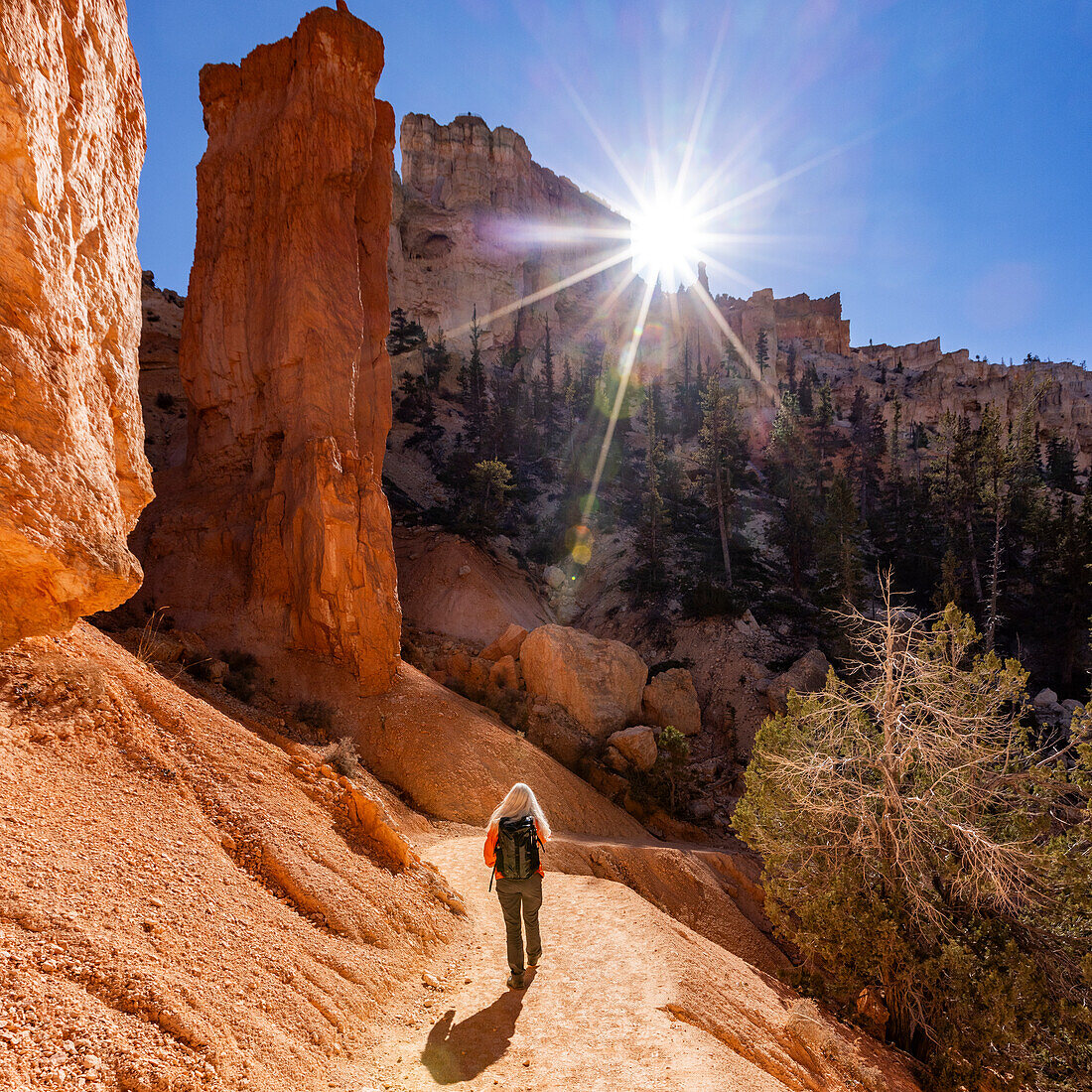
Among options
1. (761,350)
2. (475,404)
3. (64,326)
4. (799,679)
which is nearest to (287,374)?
(64,326)

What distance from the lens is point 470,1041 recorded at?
16.4ft

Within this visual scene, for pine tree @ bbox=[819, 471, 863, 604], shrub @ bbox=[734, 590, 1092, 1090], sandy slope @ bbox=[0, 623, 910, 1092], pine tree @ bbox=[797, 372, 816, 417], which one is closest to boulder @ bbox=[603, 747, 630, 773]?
shrub @ bbox=[734, 590, 1092, 1090]

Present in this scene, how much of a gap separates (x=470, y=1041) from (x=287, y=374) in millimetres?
15484

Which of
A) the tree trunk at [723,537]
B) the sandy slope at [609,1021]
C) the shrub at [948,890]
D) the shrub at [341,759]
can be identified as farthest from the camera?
the tree trunk at [723,537]

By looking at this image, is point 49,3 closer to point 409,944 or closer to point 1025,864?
point 409,944

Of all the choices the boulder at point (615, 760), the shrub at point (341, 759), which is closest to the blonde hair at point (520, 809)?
the shrub at point (341, 759)

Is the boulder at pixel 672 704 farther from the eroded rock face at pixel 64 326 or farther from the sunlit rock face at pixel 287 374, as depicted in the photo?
Result: the eroded rock face at pixel 64 326

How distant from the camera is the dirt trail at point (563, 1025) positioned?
4668 mm

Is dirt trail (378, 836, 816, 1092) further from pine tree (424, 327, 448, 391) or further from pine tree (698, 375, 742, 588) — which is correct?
pine tree (424, 327, 448, 391)

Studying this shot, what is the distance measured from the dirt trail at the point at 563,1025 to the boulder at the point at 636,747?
12411 mm

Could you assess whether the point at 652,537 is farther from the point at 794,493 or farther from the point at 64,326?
the point at 64,326

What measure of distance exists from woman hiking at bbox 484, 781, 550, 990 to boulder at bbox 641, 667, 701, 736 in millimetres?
17970

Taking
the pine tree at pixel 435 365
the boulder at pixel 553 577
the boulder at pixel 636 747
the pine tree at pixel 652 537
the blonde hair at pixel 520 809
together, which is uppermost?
the pine tree at pixel 435 365

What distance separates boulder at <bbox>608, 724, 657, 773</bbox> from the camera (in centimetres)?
2006
